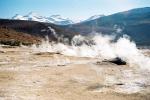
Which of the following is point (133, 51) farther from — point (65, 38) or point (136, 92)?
point (65, 38)

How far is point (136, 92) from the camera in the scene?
2281 centimetres

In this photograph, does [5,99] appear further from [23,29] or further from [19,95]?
[23,29]

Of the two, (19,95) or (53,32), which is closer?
(19,95)

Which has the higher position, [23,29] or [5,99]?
[23,29]

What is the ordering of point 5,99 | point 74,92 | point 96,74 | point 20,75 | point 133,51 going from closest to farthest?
point 5,99
point 74,92
point 20,75
point 96,74
point 133,51

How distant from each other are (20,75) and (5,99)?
10193 mm

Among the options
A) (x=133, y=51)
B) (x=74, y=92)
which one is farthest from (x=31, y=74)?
(x=133, y=51)

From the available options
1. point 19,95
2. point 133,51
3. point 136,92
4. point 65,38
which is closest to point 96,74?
point 136,92

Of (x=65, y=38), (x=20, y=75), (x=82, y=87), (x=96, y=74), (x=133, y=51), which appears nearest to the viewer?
(x=82, y=87)

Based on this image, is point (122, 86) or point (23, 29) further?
point (23, 29)

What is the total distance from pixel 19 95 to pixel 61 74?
10629mm

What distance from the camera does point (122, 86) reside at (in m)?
25.1

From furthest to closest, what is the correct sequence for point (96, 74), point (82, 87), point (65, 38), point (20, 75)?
1. point (65, 38)
2. point (96, 74)
3. point (20, 75)
4. point (82, 87)

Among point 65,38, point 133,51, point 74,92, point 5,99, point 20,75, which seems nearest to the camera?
point 5,99
